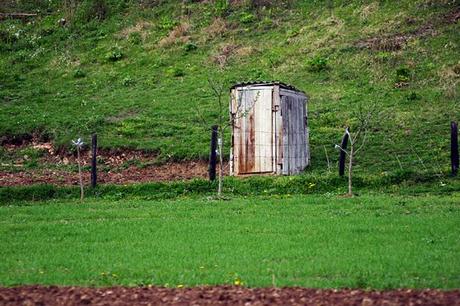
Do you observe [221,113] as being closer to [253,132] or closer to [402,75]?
[253,132]

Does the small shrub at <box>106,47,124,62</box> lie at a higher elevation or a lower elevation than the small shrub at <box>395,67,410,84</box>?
higher

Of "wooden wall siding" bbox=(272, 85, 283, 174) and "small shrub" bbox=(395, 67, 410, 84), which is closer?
"wooden wall siding" bbox=(272, 85, 283, 174)

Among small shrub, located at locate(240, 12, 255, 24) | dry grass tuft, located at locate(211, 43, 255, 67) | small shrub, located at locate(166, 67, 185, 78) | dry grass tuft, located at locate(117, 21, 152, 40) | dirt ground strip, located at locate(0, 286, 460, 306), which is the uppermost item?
small shrub, located at locate(240, 12, 255, 24)

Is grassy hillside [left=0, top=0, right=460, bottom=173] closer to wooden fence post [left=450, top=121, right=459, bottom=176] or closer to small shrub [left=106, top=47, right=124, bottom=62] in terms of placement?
small shrub [left=106, top=47, right=124, bottom=62]

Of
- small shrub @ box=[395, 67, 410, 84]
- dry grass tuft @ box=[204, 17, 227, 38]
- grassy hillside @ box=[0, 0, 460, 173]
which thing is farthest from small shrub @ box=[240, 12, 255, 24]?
small shrub @ box=[395, 67, 410, 84]

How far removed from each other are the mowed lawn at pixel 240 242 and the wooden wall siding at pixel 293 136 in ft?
13.6

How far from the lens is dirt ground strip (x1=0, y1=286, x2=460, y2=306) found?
1021 cm

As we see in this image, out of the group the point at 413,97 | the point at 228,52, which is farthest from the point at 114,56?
the point at 413,97

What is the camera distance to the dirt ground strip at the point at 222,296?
10.2 metres

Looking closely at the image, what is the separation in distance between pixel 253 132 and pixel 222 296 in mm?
15423

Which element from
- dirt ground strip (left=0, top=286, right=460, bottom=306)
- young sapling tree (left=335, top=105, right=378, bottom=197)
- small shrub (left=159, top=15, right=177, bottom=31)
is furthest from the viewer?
small shrub (left=159, top=15, right=177, bottom=31)

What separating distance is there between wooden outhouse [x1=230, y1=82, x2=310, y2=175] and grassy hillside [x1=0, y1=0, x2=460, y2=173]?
5.37 feet

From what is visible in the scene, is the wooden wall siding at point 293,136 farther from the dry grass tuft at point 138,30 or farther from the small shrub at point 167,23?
the dry grass tuft at point 138,30

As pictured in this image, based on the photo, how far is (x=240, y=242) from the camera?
15.1m
